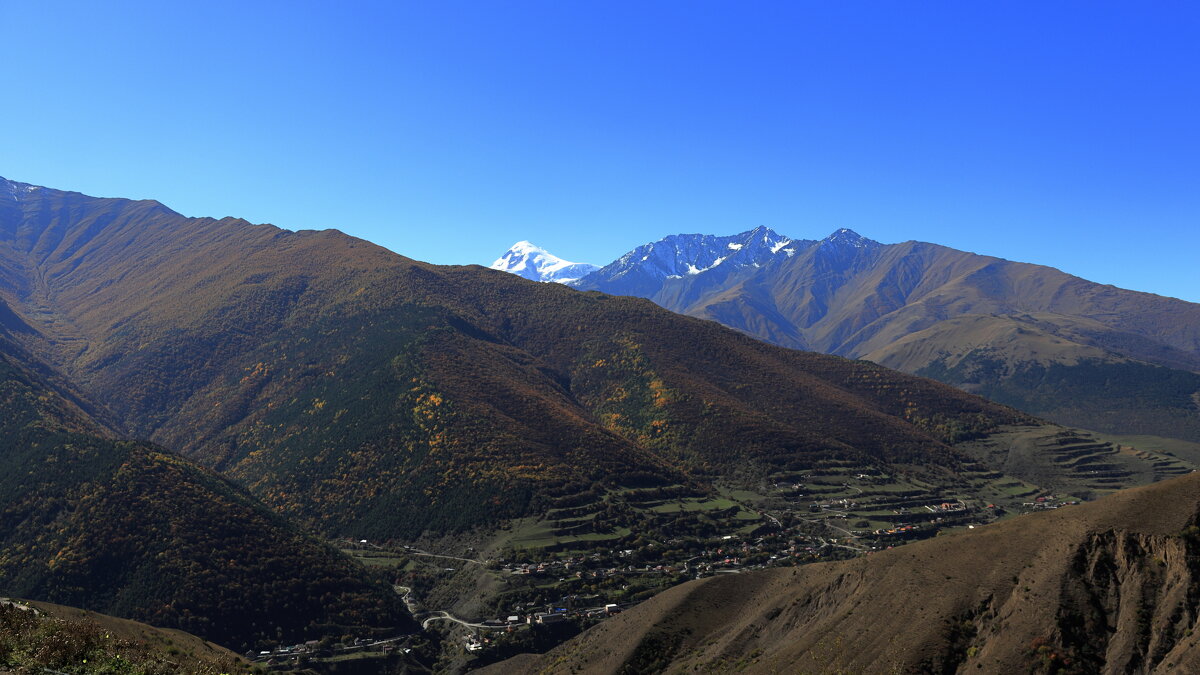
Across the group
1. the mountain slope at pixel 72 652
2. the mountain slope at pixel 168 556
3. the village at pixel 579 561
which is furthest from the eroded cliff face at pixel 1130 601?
the mountain slope at pixel 168 556

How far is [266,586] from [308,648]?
14985mm

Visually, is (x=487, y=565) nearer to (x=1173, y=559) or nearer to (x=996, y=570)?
(x=996, y=570)

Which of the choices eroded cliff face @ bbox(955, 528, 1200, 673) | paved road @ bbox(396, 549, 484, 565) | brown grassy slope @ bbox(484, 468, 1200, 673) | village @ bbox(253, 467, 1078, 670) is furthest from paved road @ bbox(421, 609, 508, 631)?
eroded cliff face @ bbox(955, 528, 1200, 673)

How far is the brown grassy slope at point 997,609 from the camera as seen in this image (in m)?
68.9

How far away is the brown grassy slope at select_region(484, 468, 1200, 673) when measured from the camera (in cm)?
6894

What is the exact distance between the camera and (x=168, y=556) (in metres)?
132

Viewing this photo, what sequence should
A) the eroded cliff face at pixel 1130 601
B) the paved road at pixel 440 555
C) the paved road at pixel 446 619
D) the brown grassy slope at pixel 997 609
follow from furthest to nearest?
1. the paved road at pixel 440 555
2. the paved road at pixel 446 619
3. the brown grassy slope at pixel 997 609
4. the eroded cliff face at pixel 1130 601

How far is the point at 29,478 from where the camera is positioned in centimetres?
15500

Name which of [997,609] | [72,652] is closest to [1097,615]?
[997,609]

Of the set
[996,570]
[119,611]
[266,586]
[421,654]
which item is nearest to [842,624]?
[996,570]

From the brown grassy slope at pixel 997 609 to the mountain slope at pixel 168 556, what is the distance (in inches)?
2093

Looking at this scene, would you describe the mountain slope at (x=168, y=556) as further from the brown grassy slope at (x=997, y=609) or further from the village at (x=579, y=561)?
the brown grassy slope at (x=997, y=609)

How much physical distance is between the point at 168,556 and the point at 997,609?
408 ft

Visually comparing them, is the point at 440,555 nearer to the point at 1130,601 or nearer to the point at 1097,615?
the point at 1097,615
